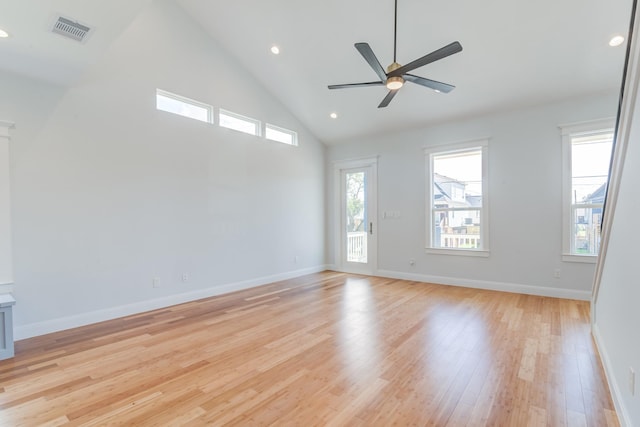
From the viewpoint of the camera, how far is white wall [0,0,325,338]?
3.34 m

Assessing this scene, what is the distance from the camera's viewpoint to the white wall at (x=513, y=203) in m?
4.69

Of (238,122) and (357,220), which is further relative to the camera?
(357,220)

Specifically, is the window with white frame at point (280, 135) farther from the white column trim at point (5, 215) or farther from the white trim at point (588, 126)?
the white trim at point (588, 126)

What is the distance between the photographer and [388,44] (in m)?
4.32

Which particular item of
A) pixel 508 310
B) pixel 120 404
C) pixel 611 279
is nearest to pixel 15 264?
pixel 120 404

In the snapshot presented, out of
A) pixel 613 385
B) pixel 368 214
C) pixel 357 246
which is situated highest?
pixel 368 214

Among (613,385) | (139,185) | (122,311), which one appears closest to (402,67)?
(613,385)

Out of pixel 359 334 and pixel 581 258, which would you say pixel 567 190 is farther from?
pixel 359 334

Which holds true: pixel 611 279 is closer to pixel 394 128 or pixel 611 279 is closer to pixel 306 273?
pixel 394 128

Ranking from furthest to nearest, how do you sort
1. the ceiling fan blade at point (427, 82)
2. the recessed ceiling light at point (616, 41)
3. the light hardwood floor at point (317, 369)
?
the recessed ceiling light at point (616, 41) < the ceiling fan blade at point (427, 82) < the light hardwood floor at point (317, 369)

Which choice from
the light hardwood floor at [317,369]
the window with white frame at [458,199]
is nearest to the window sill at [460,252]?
the window with white frame at [458,199]

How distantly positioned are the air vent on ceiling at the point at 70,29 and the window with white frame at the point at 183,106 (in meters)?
1.73

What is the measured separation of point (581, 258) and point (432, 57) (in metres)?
3.84

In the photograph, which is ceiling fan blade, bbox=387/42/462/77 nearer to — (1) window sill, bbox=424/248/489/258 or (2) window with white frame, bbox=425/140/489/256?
(2) window with white frame, bbox=425/140/489/256
